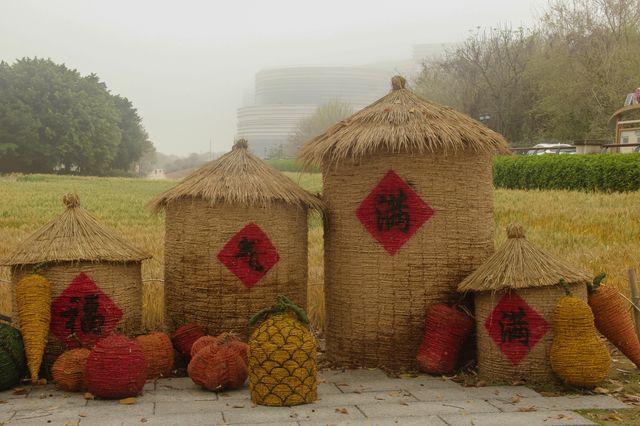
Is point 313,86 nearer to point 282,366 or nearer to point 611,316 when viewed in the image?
point 611,316

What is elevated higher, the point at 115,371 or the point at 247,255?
the point at 247,255

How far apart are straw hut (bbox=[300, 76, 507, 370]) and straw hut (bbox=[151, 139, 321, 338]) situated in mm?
437

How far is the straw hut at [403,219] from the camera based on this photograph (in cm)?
599

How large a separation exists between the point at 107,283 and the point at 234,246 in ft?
3.28

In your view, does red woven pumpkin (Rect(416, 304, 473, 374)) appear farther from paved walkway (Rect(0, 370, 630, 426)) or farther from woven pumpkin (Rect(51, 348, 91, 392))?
woven pumpkin (Rect(51, 348, 91, 392))

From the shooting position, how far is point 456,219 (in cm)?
605

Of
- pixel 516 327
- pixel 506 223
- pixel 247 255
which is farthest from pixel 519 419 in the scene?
pixel 506 223

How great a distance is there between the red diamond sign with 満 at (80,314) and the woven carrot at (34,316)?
0.36ft

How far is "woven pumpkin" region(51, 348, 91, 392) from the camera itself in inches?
206

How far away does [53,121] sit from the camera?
41594 mm

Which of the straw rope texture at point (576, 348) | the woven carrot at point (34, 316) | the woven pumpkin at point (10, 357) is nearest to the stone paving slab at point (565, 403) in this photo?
the straw rope texture at point (576, 348)

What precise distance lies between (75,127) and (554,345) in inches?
1577

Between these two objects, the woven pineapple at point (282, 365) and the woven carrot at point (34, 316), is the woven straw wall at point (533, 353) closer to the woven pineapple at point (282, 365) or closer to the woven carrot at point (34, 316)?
the woven pineapple at point (282, 365)

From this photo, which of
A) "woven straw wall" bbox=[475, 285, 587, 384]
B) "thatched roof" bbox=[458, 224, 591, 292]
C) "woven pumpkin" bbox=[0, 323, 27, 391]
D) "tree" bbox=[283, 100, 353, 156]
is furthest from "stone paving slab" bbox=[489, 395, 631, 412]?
"tree" bbox=[283, 100, 353, 156]
